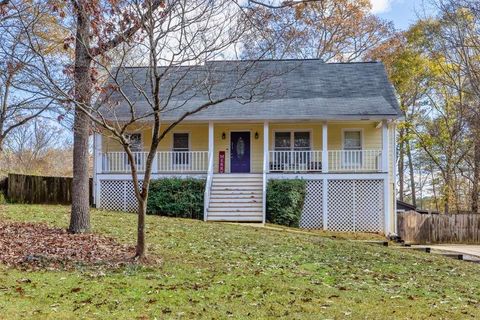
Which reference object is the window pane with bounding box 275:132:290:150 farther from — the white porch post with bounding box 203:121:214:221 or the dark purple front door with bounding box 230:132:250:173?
the white porch post with bounding box 203:121:214:221

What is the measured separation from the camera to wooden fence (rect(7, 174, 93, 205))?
61.4 ft

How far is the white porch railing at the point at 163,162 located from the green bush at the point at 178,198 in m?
1.36

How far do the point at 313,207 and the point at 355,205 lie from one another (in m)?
1.46

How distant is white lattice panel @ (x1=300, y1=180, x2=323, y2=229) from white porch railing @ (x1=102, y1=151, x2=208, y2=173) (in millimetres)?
4027

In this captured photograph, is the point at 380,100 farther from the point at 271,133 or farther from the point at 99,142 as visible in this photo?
the point at 99,142

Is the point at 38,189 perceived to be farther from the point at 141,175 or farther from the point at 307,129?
the point at 307,129

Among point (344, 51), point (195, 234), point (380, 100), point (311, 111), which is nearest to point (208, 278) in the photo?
point (195, 234)

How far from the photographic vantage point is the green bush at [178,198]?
16703 mm

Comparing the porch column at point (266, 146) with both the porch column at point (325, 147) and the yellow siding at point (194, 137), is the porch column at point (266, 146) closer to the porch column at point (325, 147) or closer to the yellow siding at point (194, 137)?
the porch column at point (325, 147)

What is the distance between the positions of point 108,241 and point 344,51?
23.8m

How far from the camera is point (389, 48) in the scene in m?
29.4

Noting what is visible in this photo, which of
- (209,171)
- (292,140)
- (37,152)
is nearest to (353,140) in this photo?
(292,140)

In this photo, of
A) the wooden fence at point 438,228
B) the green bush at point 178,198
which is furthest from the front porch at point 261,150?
the wooden fence at point 438,228

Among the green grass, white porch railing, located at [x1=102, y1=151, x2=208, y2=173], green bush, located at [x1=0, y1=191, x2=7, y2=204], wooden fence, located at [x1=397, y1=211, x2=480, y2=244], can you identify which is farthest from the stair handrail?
green bush, located at [x1=0, y1=191, x2=7, y2=204]
